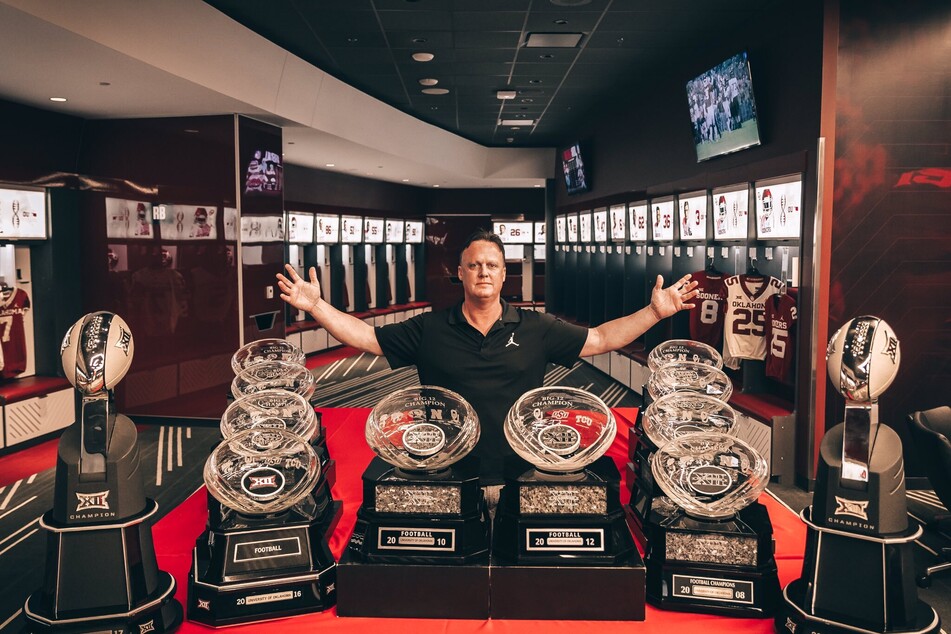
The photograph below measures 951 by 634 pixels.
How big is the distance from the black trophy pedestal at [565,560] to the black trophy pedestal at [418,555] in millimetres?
73

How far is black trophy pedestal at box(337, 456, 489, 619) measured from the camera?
1.71 metres

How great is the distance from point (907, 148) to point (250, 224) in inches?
215

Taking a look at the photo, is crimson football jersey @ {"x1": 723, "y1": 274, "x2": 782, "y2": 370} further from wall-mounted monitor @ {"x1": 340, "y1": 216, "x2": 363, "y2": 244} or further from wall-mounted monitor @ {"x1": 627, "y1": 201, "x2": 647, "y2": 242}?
wall-mounted monitor @ {"x1": 340, "y1": 216, "x2": 363, "y2": 244}

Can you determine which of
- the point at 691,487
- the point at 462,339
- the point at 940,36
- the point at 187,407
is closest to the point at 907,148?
the point at 940,36

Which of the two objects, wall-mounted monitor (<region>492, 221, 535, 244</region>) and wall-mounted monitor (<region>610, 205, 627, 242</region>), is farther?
wall-mounted monitor (<region>492, 221, 535, 244</region>)

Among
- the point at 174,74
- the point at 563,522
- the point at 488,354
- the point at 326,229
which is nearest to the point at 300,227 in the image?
the point at 326,229

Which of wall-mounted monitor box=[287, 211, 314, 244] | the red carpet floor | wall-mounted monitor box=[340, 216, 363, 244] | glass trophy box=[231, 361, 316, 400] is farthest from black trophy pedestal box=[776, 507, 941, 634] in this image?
wall-mounted monitor box=[340, 216, 363, 244]

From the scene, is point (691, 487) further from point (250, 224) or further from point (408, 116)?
point (408, 116)

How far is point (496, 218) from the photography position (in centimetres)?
1515

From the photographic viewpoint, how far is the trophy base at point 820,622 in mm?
1546

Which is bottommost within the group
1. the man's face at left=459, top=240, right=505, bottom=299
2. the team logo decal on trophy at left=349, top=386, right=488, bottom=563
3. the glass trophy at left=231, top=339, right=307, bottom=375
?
the team logo decal on trophy at left=349, top=386, right=488, bottom=563

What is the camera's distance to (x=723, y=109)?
5.77 meters

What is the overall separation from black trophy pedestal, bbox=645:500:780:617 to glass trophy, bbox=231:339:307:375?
1.87 m

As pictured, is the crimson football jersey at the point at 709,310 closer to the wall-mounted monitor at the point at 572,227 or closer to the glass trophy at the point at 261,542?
the glass trophy at the point at 261,542
